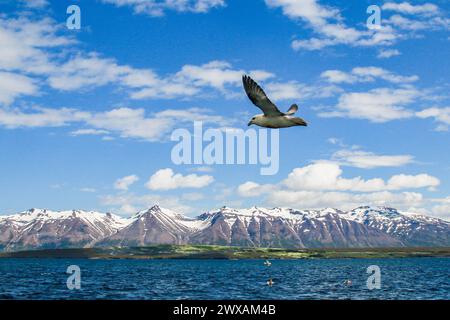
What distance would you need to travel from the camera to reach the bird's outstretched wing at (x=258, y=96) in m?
23.3

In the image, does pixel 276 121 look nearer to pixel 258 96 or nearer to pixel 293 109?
pixel 293 109

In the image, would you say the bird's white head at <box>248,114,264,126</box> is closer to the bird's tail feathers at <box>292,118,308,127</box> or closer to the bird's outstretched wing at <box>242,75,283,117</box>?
the bird's outstretched wing at <box>242,75,283,117</box>

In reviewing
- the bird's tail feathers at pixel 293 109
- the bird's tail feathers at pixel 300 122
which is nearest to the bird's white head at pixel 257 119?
the bird's tail feathers at pixel 293 109

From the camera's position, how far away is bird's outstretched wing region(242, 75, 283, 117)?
23.3 meters

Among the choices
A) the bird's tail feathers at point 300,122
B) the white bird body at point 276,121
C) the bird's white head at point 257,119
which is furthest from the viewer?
the bird's white head at point 257,119

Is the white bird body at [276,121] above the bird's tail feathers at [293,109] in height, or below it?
below

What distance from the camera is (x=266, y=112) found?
77.5 feet

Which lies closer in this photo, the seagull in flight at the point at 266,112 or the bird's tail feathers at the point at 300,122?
the bird's tail feathers at the point at 300,122

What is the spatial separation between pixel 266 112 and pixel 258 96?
Answer: 2.74ft

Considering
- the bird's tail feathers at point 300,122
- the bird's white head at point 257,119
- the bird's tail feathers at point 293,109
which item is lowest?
the bird's tail feathers at point 300,122

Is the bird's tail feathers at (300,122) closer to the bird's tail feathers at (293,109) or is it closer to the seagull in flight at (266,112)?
the seagull in flight at (266,112)
